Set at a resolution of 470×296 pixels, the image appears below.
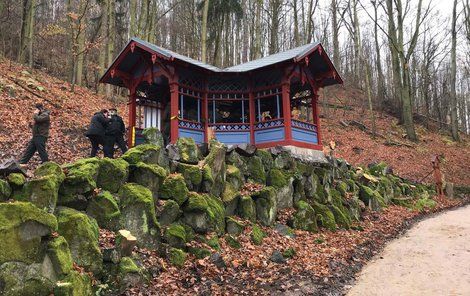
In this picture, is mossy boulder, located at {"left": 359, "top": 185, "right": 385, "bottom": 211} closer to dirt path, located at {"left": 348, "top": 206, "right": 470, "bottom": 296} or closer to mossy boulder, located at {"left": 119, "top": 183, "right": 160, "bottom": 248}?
dirt path, located at {"left": 348, "top": 206, "right": 470, "bottom": 296}

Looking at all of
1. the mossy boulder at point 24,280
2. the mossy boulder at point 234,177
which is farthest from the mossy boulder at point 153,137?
the mossy boulder at point 24,280

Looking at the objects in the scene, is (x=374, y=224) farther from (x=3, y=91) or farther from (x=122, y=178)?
(x=3, y=91)

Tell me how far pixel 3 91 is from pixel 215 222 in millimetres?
13747

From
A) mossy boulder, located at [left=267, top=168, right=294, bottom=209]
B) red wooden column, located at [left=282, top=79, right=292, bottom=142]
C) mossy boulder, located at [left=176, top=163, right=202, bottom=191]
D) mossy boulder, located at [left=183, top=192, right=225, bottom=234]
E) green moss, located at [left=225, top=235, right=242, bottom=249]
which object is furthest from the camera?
red wooden column, located at [left=282, top=79, right=292, bottom=142]

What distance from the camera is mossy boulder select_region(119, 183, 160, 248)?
6.79 meters

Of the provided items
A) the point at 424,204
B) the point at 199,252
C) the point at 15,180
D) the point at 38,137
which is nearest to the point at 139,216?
the point at 199,252

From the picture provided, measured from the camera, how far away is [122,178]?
23.8ft

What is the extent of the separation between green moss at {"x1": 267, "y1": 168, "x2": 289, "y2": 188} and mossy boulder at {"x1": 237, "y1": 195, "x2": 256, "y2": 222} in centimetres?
166

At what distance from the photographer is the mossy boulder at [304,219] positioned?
1070cm

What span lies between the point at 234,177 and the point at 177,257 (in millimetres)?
3853

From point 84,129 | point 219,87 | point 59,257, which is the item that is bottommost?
point 59,257

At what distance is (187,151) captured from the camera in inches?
388

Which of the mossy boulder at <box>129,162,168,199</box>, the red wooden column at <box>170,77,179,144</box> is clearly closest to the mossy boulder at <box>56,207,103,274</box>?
the mossy boulder at <box>129,162,168,199</box>

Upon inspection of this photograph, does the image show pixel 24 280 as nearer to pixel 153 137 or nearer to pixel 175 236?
pixel 175 236
